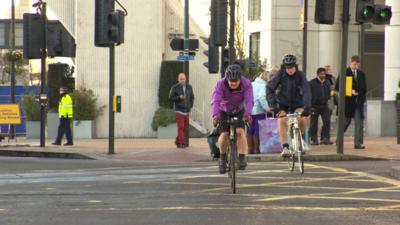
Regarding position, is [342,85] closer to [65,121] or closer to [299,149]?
[299,149]

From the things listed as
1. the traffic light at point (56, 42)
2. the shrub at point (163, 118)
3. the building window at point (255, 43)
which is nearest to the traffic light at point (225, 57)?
the traffic light at point (56, 42)

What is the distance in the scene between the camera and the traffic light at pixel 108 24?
18172mm

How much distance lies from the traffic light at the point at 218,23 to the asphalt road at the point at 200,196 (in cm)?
469

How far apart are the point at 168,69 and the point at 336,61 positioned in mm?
12185

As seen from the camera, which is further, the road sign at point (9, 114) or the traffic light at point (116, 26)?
the road sign at point (9, 114)

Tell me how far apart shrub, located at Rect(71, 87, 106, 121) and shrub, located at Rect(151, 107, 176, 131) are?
206 cm

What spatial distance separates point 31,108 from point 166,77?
5.13 metres

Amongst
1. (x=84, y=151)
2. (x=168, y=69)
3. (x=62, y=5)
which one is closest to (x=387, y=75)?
(x=168, y=69)

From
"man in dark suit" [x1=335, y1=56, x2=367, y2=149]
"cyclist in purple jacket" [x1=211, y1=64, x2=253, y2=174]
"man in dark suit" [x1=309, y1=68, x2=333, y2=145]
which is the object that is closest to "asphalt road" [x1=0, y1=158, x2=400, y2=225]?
"cyclist in purple jacket" [x1=211, y1=64, x2=253, y2=174]

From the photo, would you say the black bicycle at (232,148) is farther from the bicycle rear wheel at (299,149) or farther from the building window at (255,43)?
the building window at (255,43)

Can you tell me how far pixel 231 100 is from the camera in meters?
10.9

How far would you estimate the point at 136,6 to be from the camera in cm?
2764

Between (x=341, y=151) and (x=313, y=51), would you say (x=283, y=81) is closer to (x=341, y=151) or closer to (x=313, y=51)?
(x=341, y=151)

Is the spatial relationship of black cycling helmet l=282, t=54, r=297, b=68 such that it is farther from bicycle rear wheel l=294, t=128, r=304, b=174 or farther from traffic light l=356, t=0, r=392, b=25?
traffic light l=356, t=0, r=392, b=25
